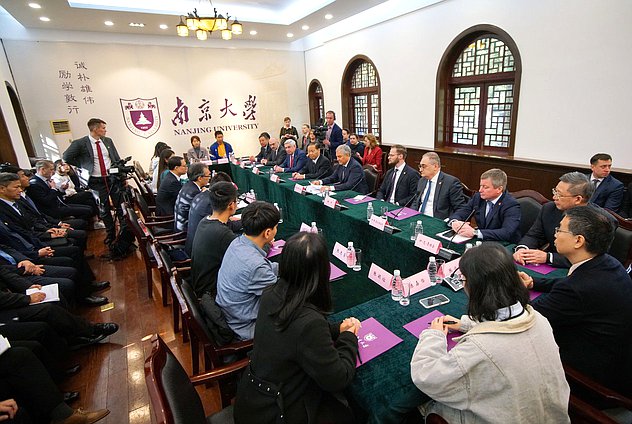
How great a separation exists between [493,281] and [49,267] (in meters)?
3.33

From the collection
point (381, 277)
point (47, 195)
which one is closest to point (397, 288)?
point (381, 277)

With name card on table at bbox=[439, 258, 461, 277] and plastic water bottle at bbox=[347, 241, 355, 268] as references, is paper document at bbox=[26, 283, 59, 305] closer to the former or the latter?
plastic water bottle at bbox=[347, 241, 355, 268]

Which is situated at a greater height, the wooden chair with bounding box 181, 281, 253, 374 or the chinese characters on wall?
the chinese characters on wall

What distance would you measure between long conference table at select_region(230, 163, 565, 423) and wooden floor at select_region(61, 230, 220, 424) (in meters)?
1.14

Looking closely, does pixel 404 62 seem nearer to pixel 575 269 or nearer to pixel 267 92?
pixel 267 92

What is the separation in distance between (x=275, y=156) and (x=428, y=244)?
15.4ft

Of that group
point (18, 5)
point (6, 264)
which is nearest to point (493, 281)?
point (6, 264)

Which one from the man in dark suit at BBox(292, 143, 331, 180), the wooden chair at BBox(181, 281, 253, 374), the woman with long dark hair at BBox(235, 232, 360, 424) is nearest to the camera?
the woman with long dark hair at BBox(235, 232, 360, 424)

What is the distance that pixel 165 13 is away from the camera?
17.7 feet

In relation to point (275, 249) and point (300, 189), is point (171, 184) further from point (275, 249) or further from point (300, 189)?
point (275, 249)

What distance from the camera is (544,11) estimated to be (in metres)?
3.90

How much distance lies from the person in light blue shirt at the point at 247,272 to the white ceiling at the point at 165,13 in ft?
16.5

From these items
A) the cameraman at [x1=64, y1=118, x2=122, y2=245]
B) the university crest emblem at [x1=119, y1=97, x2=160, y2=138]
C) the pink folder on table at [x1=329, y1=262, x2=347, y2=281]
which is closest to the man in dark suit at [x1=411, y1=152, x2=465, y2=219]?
the pink folder on table at [x1=329, y1=262, x2=347, y2=281]

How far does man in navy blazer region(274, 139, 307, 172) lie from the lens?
512 cm
